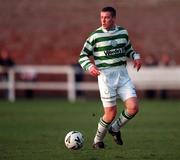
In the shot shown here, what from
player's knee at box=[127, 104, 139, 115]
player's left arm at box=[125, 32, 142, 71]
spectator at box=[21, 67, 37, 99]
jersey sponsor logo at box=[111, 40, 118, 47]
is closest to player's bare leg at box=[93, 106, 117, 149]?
player's knee at box=[127, 104, 139, 115]

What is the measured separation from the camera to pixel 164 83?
36.7m

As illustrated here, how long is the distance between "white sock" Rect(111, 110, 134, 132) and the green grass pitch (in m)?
0.36

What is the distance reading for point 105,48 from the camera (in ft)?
46.0

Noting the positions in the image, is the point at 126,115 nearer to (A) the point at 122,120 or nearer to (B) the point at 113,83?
(A) the point at 122,120

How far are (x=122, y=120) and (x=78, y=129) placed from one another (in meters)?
4.95

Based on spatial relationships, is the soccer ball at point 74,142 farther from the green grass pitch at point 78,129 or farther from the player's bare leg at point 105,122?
the player's bare leg at point 105,122

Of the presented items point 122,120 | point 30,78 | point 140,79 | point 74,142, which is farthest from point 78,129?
point 30,78

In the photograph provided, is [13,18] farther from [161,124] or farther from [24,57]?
[161,124]

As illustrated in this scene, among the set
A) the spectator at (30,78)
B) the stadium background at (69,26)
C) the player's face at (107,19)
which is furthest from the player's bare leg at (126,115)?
the stadium background at (69,26)

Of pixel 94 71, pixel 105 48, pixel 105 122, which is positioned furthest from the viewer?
pixel 105 122

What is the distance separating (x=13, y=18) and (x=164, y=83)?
14.7 meters

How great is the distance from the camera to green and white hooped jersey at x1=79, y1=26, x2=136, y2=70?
14031 millimetres

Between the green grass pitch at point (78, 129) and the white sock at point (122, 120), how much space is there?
363 millimetres

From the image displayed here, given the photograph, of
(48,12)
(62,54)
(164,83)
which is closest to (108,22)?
(164,83)
